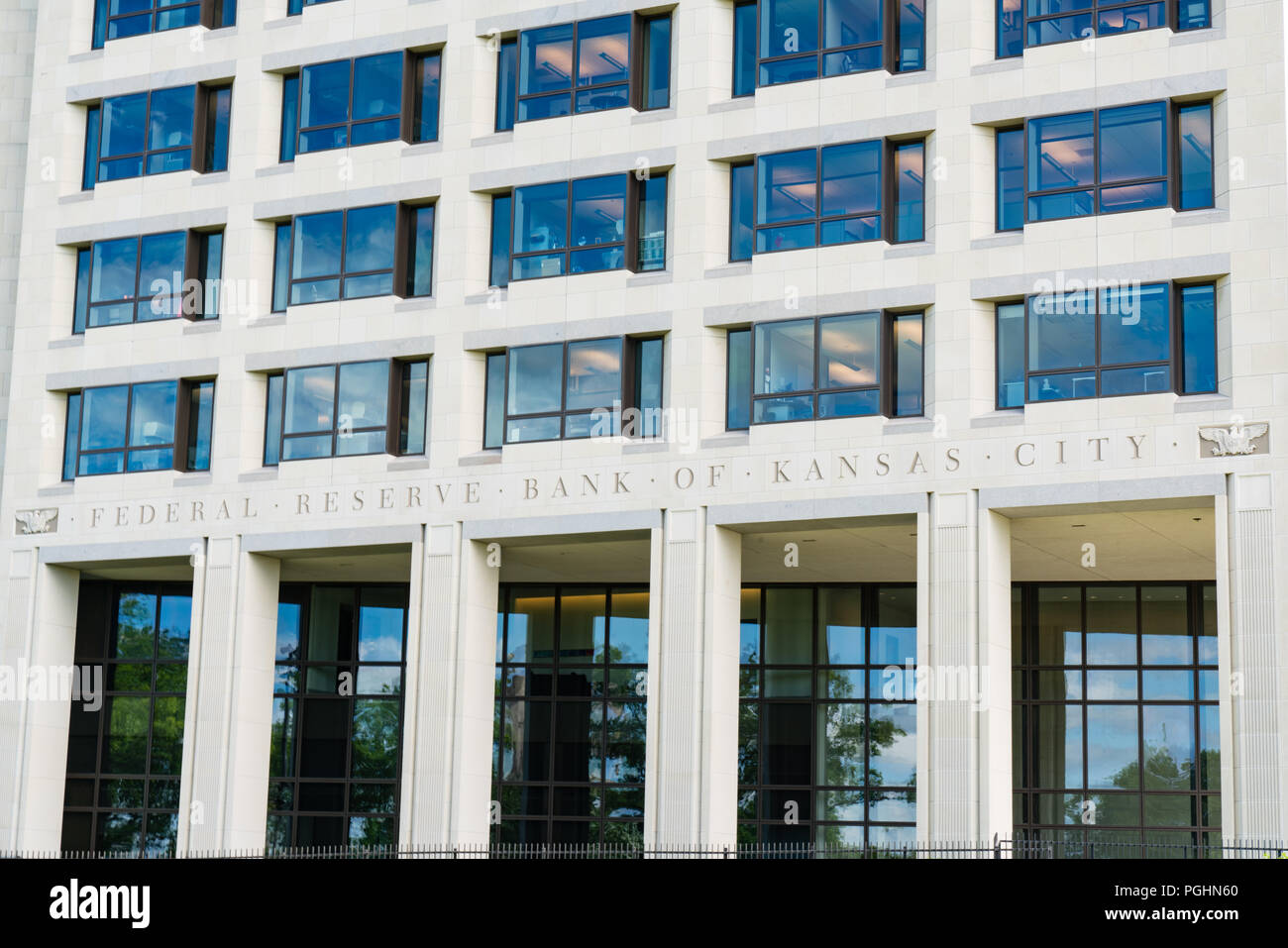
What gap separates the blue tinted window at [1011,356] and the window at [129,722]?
2017 centimetres

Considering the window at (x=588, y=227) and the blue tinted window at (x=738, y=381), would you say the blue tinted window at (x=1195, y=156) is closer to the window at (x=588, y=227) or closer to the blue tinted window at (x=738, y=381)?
the blue tinted window at (x=738, y=381)

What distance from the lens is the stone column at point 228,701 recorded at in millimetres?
34656

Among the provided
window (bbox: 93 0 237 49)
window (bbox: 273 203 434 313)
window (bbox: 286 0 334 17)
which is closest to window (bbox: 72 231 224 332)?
window (bbox: 273 203 434 313)

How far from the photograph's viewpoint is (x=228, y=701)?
3516cm

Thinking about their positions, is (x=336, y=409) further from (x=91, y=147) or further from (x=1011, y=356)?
(x=1011, y=356)

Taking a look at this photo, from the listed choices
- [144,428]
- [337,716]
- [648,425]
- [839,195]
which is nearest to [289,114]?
[144,428]

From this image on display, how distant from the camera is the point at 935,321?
30438 mm

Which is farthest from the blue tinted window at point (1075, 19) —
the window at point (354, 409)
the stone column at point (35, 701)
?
the stone column at point (35, 701)

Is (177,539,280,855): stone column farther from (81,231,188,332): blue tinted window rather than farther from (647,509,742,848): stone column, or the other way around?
(647,509,742,848): stone column

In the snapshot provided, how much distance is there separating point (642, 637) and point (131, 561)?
11.4 metres

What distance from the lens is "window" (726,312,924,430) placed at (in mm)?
30781

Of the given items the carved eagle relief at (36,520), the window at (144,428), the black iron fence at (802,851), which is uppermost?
the window at (144,428)

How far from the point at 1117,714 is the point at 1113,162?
39.3 ft
